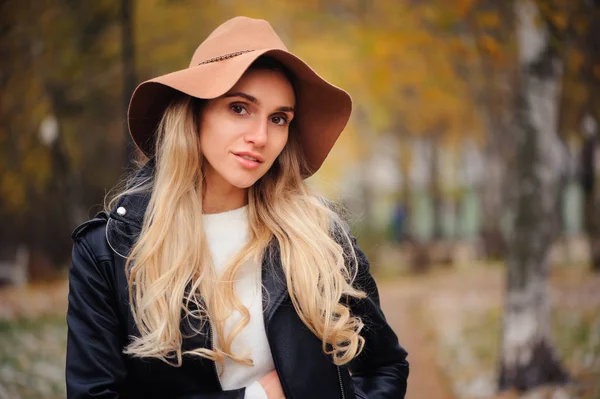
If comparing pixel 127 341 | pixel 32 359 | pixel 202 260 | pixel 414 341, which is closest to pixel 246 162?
pixel 202 260

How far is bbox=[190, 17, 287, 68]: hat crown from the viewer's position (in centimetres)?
215

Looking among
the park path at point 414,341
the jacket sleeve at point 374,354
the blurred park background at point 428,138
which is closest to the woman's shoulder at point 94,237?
the jacket sleeve at point 374,354

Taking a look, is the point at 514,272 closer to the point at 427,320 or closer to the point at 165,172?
the point at 427,320

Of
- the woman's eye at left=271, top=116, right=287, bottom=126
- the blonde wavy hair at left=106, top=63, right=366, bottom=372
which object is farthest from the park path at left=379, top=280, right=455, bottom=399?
the woman's eye at left=271, top=116, right=287, bottom=126

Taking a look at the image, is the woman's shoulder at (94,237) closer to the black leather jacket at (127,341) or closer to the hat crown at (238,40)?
the black leather jacket at (127,341)

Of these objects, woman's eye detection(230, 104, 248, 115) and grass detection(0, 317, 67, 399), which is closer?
woman's eye detection(230, 104, 248, 115)

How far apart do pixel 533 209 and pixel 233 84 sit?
467 cm

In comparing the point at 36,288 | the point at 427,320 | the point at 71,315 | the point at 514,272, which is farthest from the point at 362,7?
the point at 71,315

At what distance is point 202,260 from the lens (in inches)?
83.0

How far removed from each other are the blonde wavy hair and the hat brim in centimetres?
10

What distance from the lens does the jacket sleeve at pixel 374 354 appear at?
225 cm

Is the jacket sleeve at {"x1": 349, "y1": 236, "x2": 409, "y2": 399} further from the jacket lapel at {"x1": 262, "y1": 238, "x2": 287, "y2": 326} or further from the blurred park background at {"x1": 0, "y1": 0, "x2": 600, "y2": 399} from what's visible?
the blurred park background at {"x1": 0, "y1": 0, "x2": 600, "y2": 399}

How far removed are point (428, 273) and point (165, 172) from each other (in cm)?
862

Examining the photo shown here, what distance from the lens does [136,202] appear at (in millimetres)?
2107
